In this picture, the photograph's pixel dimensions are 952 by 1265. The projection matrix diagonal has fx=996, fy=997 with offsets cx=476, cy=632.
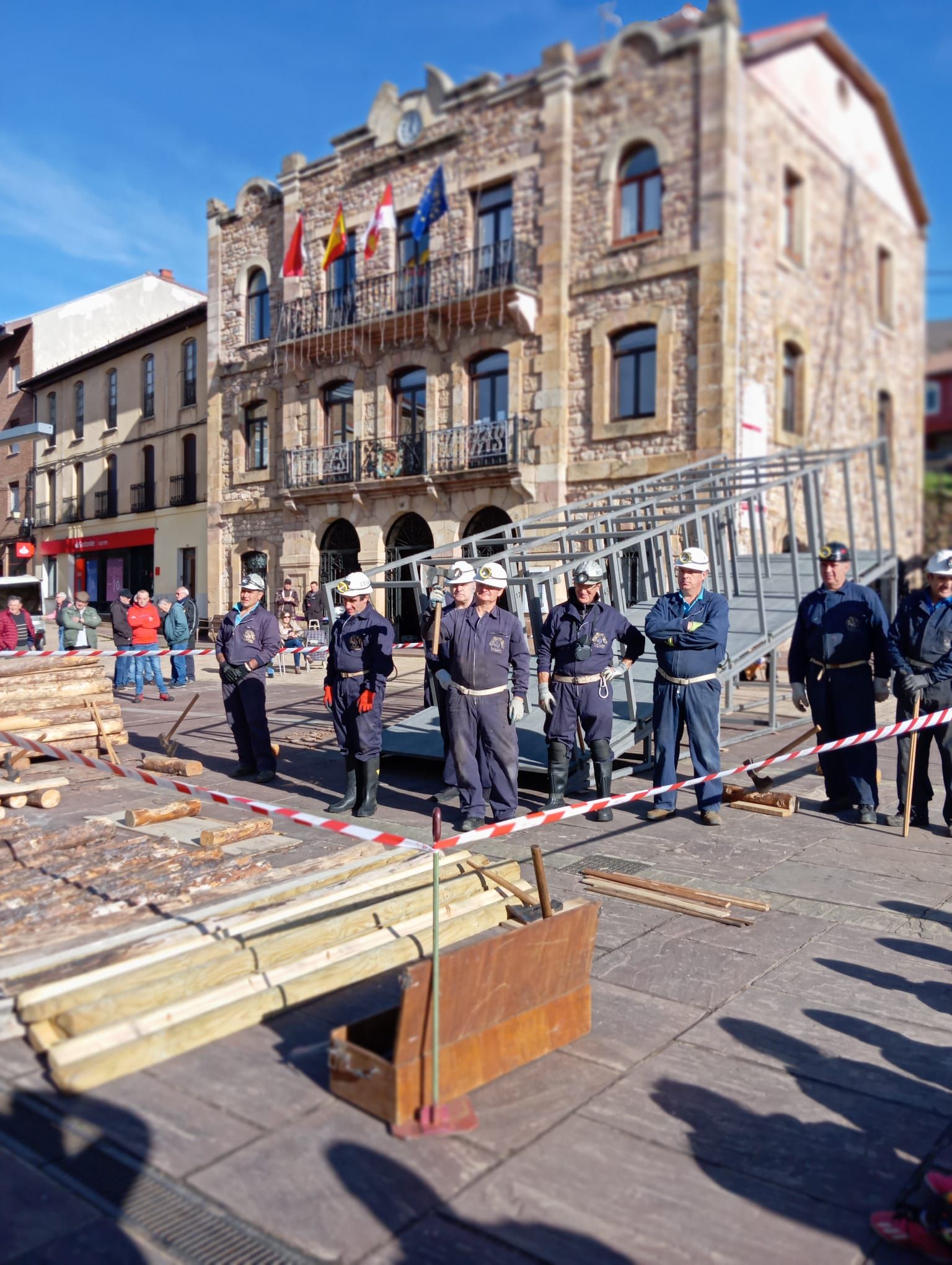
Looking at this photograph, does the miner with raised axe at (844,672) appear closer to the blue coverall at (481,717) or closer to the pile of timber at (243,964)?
the blue coverall at (481,717)

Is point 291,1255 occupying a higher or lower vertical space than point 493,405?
lower

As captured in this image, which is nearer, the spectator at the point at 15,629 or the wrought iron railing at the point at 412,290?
the spectator at the point at 15,629

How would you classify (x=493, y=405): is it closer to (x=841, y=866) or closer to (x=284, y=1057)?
(x=841, y=866)

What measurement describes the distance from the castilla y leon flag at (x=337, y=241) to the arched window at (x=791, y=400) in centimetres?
1013

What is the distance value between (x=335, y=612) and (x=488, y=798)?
10.7 feet

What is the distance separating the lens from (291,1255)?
2.56 m

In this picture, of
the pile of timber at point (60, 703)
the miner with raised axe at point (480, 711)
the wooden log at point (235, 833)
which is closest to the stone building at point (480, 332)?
the miner with raised axe at point (480, 711)

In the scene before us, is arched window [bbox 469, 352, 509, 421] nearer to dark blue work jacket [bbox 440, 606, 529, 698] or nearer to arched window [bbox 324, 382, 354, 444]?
arched window [bbox 324, 382, 354, 444]

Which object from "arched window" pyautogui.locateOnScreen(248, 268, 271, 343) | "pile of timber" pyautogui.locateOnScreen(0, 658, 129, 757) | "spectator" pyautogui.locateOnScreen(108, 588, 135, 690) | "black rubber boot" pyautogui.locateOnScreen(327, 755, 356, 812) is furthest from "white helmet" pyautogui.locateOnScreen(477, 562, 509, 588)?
"arched window" pyautogui.locateOnScreen(248, 268, 271, 343)

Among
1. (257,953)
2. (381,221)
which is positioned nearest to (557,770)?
(257,953)

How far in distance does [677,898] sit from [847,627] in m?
3.05

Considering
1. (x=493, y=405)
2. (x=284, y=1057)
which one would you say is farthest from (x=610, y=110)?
(x=284, y=1057)

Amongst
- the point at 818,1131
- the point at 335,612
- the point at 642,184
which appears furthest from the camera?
the point at 642,184

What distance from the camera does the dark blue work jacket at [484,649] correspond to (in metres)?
6.90
